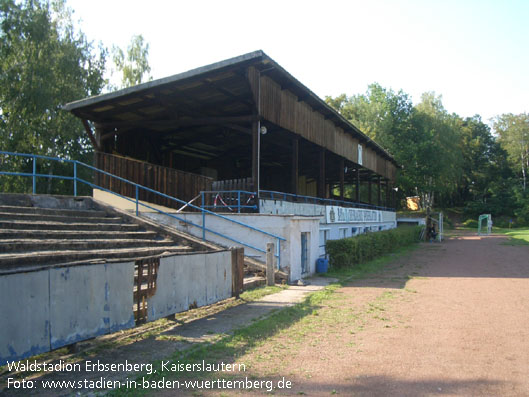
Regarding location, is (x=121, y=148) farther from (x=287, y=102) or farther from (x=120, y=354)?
(x=120, y=354)

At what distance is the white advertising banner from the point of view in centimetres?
2061

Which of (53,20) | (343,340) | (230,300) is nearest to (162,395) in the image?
(343,340)

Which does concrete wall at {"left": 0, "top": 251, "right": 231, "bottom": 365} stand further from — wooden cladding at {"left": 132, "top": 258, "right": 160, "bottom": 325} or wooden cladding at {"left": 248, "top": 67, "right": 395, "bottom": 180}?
wooden cladding at {"left": 248, "top": 67, "right": 395, "bottom": 180}

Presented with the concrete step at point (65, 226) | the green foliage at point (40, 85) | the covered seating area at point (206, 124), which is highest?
the green foliage at point (40, 85)

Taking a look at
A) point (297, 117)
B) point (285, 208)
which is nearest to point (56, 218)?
point (285, 208)

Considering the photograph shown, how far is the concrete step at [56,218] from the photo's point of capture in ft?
30.5

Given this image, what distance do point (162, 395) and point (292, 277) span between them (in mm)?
8574

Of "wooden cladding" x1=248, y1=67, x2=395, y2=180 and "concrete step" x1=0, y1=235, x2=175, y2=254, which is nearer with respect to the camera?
"concrete step" x1=0, y1=235, x2=175, y2=254

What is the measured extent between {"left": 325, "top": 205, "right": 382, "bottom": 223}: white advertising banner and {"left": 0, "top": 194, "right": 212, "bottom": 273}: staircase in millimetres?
10312

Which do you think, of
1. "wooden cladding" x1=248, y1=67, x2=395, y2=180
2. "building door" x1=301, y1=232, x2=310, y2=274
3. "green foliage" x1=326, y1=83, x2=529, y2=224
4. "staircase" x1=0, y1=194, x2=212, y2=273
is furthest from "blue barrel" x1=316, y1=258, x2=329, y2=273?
"green foliage" x1=326, y1=83, x2=529, y2=224

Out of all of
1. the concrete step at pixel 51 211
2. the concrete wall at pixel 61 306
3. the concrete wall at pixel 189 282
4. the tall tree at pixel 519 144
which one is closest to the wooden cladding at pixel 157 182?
the concrete step at pixel 51 211

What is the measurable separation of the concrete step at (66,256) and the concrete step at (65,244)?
331mm

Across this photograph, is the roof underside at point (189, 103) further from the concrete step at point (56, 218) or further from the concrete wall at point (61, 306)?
the concrete wall at point (61, 306)

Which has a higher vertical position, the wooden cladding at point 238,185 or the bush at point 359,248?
the wooden cladding at point 238,185
